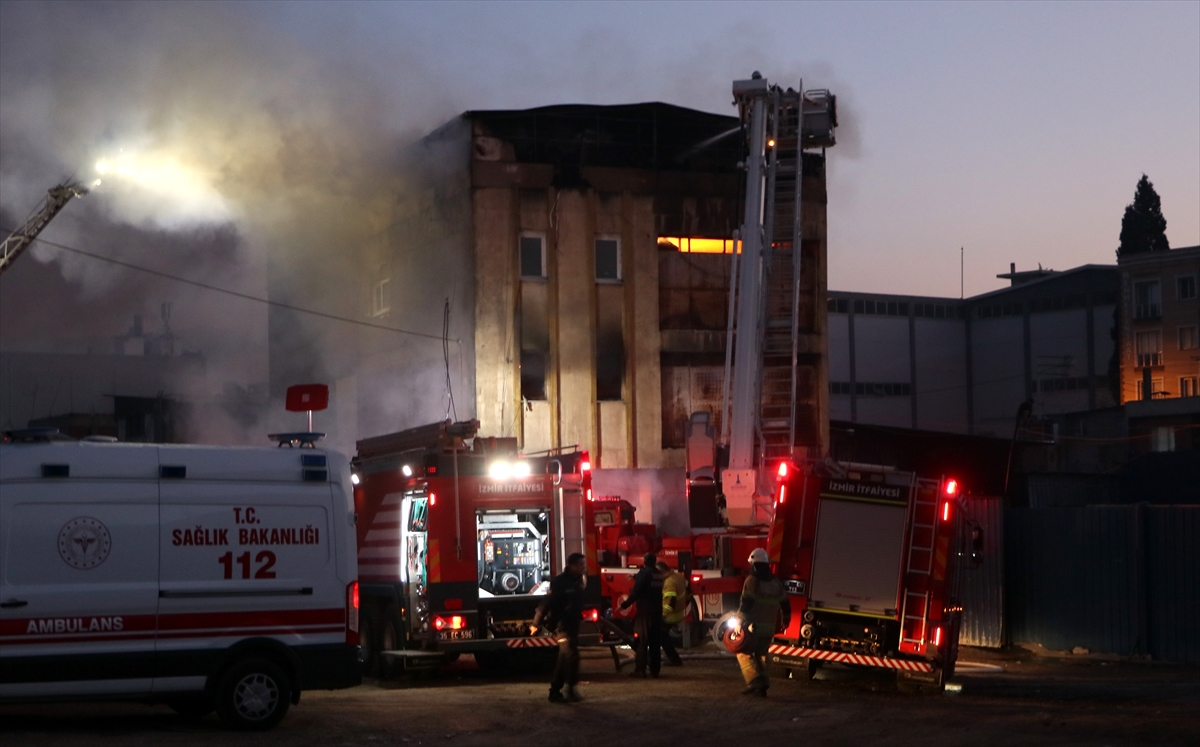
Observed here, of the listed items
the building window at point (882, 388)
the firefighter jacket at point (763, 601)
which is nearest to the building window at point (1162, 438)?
the building window at point (882, 388)

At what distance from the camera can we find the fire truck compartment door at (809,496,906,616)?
15.1m

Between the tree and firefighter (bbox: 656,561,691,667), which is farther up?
the tree

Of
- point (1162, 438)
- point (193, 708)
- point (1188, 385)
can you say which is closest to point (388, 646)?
point (193, 708)

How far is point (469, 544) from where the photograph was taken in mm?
15562

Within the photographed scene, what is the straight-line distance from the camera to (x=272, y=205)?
25.4 m

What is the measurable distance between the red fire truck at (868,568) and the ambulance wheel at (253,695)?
20.5ft

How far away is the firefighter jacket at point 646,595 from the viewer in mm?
16406

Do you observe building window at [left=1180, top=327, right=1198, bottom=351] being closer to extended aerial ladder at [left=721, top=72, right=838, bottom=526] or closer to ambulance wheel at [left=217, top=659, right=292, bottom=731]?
extended aerial ladder at [left=721, top=72, right=838, bottom=526]

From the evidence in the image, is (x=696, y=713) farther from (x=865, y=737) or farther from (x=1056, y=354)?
(x=1056, y=354)

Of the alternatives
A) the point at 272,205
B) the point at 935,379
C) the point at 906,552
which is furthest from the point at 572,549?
the point at 935,379

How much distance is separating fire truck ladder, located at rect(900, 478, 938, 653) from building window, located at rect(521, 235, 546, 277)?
50.5 ft

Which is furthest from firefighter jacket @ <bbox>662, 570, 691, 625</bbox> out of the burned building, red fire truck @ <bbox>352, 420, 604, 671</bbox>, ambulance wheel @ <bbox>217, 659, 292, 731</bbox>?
the burned building

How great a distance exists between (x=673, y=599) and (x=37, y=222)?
15952 millimetres

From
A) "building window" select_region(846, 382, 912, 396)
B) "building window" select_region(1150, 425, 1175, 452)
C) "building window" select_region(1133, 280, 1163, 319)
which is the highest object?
"building window" select_region(1133, 280, 1163, 319)
